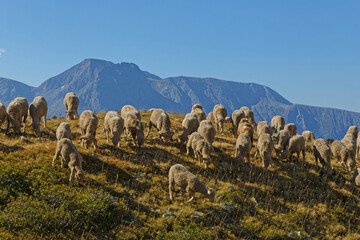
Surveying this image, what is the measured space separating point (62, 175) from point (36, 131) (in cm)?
944

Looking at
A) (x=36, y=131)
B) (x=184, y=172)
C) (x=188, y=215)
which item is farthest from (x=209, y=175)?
(x=36, y=131)

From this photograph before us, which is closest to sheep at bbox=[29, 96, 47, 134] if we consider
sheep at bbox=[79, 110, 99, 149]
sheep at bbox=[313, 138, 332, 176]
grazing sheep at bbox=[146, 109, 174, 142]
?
sheep at bbox=[79, 110, 99, 149]

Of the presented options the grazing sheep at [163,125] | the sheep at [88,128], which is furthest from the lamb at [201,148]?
the sheep at [88,128]

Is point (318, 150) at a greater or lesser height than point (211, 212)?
greater

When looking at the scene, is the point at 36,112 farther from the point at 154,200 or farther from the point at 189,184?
the point at 189,184

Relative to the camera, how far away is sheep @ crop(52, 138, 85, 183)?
13.8m

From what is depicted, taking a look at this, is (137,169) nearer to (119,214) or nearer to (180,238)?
(119,214)

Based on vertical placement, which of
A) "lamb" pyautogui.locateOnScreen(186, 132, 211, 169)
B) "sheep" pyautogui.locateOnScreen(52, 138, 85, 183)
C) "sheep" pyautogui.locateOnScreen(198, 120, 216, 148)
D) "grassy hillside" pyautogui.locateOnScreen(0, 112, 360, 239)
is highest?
"sheep" pyautogui.locateOnScreen(198, 120, 216, 148)

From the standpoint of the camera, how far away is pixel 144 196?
14336 mm

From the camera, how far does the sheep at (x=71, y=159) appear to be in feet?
45.4

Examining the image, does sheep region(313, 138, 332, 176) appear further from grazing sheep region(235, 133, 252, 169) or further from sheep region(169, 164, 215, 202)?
sheep region(169, 164, 215, 202)

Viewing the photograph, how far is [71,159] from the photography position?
14281mm

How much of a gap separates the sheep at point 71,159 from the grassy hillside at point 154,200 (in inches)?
16.4

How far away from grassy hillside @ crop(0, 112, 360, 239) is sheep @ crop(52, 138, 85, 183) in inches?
16.4
